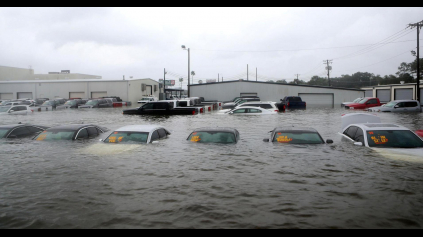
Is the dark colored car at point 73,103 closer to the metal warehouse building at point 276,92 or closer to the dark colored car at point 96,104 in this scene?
the dark colored car at point 96,104

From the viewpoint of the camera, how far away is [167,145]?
11734 millimetres

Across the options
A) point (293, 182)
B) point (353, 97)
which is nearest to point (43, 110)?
point (293, 182)

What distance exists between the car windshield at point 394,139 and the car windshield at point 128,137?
6912 millimetres

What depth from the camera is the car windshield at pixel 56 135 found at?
39.3 ft

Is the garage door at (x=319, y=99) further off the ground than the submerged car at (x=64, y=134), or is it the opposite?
the garage door at (x=319, y=99)

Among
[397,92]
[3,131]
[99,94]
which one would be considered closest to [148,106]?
[3,131]

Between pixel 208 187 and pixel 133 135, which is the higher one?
pixel 133 135

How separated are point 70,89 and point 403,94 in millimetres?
49763

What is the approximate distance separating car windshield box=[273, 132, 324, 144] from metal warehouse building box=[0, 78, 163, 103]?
46.3 metres

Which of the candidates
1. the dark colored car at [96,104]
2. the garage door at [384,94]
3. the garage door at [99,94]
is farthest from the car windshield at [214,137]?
the garage door at [384,94]

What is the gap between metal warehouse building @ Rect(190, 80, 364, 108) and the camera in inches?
1933

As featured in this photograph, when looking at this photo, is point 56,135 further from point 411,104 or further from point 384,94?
point 384,94

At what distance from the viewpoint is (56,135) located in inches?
476

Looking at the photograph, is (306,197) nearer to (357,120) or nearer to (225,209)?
(225,209)
